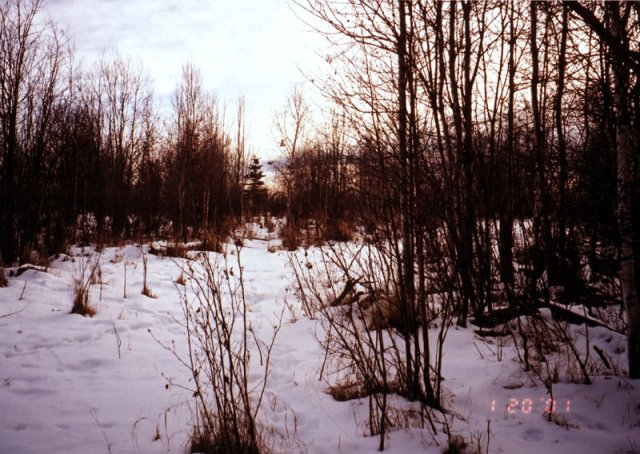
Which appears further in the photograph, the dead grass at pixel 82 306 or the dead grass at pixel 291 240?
the dead grass at pixel 291 240

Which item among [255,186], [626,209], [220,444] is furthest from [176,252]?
[255,186]

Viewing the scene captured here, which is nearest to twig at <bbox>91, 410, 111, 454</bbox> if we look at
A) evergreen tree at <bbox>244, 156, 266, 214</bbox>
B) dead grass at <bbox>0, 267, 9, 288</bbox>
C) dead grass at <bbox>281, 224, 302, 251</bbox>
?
dead grass at <bbox>0, 267, 9, 288</bbox>

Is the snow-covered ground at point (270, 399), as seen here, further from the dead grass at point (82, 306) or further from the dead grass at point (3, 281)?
the dead grass at point (3, 281)

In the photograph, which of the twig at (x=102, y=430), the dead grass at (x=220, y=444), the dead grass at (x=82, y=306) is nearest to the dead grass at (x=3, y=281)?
the dead grass at (x=82, y=306)

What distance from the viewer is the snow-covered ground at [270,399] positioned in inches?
93.0

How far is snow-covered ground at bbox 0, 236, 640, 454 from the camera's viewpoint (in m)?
2.36

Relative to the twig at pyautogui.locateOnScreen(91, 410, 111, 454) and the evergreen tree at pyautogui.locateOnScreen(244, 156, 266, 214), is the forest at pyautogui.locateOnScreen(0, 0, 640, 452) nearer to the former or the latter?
the twig at pyautogui.locateOnScreen(91, 410, 111, 454)

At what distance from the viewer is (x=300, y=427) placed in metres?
2.66

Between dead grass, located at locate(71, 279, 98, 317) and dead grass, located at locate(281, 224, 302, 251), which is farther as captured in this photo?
dead grass, located at locate(281, 224, 302, 251)

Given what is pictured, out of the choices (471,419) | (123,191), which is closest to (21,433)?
(471,419)

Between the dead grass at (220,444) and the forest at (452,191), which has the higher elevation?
the forest at (452,191)

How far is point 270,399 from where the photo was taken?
314 centimetres

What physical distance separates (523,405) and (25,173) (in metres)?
10.9
